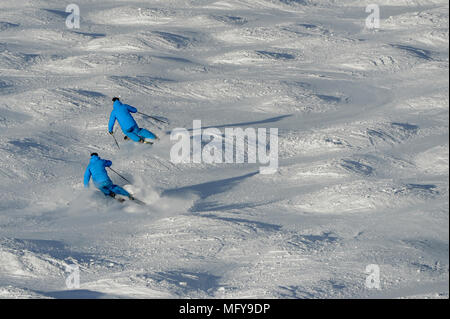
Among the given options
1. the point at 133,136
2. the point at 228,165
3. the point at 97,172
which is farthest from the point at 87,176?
the point at 228,165

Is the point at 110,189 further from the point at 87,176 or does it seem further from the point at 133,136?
the point at 133,136

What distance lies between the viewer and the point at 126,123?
14125 mm

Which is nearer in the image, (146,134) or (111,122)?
(111,122)

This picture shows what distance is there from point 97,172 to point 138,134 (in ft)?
7.77

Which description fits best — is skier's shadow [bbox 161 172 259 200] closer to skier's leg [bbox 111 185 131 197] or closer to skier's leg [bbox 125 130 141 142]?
skier's leg [bbox 111 185 131 197]

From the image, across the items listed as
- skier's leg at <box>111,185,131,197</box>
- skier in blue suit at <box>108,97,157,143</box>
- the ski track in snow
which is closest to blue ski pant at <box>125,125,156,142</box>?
skier in blue suit at <box>108,97,157,143</box>

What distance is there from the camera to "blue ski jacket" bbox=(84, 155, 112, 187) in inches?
475

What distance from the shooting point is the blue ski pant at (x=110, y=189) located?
475 inches

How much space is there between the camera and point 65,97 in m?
16.8

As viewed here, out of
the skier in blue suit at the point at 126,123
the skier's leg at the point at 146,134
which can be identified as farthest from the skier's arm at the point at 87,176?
the skier's leg at the point at 146,134

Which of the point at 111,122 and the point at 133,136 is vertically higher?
the point at 111,122

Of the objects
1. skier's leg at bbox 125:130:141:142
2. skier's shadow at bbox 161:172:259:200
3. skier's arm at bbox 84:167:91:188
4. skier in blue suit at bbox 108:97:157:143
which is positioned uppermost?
skier in blue suit at bbox 108:97:157:143

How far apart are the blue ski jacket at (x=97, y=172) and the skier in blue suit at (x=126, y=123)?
6.36 ft

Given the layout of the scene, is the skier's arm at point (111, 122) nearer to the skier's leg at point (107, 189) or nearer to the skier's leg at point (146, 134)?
the skier's leg at point (146, 134)
